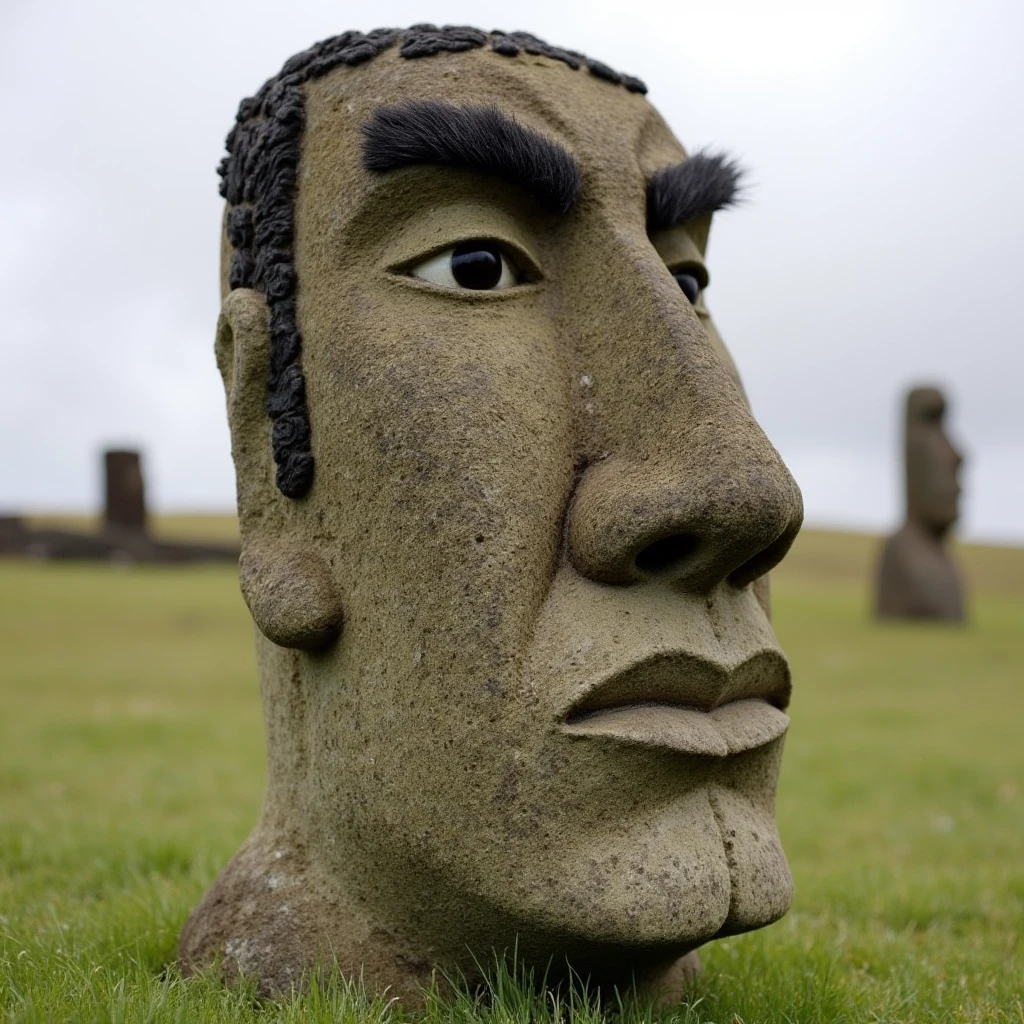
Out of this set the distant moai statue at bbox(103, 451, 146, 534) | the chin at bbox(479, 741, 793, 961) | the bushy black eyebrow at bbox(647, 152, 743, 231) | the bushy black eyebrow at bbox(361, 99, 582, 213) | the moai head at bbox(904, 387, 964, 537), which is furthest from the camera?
the distant moai statue at bbox(103, 451, 146, 534)

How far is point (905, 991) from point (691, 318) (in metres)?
2.01

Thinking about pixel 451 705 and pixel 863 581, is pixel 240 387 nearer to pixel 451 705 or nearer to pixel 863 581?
pixel 451 705

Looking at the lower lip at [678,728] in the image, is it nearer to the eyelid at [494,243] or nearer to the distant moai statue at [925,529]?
the eyelid at [494,243]

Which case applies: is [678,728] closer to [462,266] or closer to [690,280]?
[462,266]

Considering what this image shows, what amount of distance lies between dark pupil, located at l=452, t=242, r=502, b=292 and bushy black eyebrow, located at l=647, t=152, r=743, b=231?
1.68 ft

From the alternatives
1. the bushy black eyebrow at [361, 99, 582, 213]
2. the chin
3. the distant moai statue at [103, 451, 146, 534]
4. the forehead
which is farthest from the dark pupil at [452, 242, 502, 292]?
the distant moai statue at [103, 451, 146, 534]

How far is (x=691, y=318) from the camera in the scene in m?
2.85

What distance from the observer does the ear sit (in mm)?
2811

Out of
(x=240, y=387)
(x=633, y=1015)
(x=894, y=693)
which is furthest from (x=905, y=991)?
(x=894, y=693)

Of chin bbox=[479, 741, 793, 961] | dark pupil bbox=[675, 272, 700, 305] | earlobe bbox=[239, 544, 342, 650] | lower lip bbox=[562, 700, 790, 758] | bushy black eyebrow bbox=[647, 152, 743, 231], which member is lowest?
chin bbox=[479, 741, 793, 961]

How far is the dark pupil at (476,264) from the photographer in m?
2.87

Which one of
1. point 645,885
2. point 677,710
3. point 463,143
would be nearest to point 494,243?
point 463,143

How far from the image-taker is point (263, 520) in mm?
3092

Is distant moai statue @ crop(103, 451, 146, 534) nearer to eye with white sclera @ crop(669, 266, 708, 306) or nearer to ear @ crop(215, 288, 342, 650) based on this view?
ear @ crop(215, 288, 342, 650)
